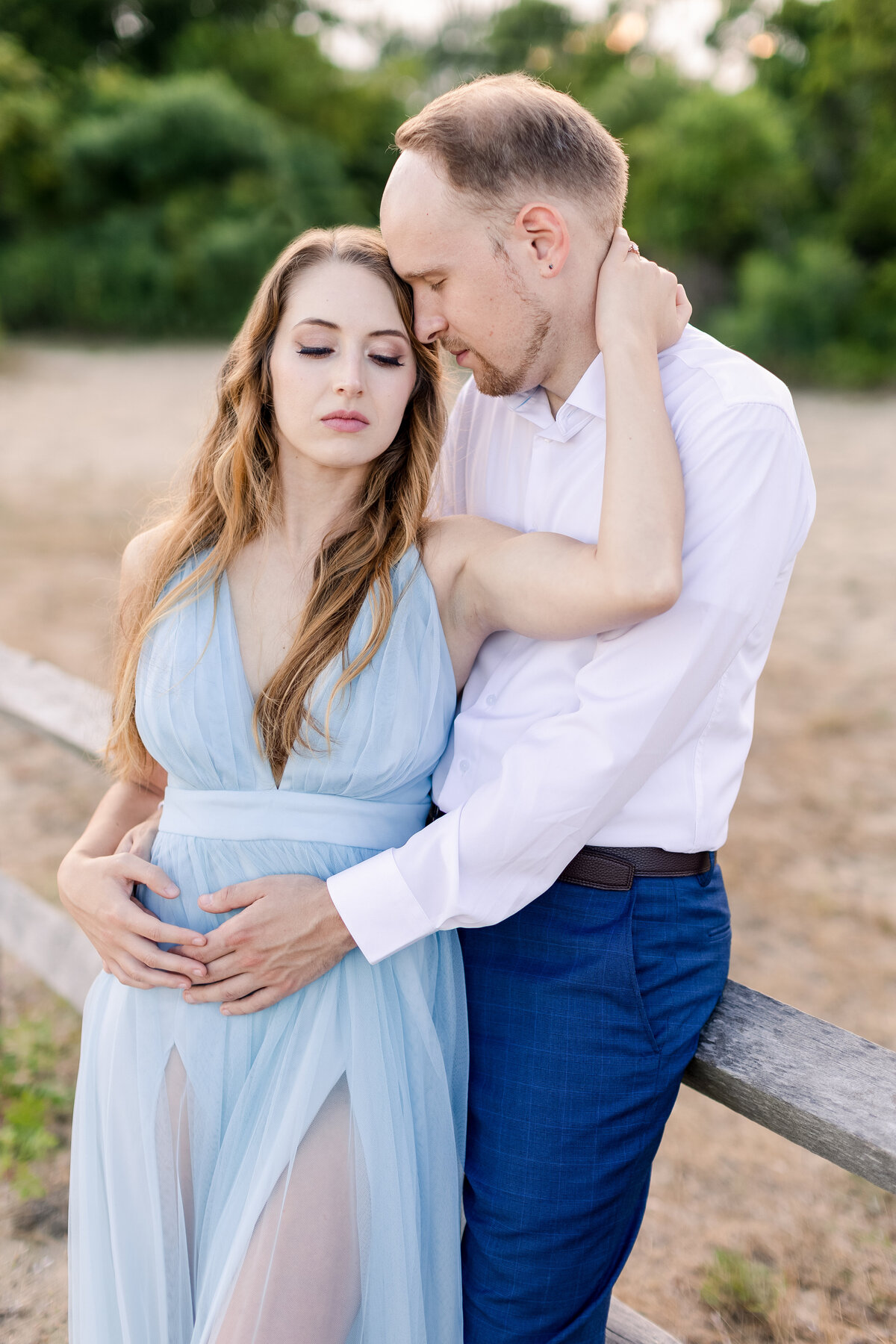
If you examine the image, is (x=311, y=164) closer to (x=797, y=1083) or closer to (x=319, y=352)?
(x=319, y=352)

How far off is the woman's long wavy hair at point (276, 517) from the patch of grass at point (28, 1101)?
124 centimetres

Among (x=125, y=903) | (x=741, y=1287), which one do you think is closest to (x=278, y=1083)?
(x=125, y=903)

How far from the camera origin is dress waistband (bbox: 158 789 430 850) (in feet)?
5.65

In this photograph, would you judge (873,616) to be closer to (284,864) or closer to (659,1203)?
(659,1203)

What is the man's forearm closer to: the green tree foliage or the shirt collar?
the shirt collar

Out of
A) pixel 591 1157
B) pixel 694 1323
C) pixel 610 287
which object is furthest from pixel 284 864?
pixel 694 1323

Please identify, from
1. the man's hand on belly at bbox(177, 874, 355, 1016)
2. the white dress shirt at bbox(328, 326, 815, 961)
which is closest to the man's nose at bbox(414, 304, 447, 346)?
the white dress shirt at bbox(328, 326, 815, 961)

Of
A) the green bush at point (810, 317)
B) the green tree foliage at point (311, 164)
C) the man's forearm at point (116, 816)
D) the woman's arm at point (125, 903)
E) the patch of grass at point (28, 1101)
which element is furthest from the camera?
the green tree foliage at point (311, 164)

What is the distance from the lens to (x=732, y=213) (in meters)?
14.5

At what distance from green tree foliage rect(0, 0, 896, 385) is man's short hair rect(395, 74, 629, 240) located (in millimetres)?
12486

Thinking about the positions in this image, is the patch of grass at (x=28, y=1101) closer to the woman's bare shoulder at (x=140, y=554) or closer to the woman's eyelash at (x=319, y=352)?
the woman's bare shoulder at (x=140, y=554)

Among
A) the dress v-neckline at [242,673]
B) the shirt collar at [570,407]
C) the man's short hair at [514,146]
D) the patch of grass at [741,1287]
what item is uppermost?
the man's short hair at [514,146]

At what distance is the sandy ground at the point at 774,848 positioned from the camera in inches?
94.5

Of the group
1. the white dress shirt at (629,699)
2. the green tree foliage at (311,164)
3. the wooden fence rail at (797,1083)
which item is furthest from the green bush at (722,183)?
the wooden fence rail at (797,1083)
